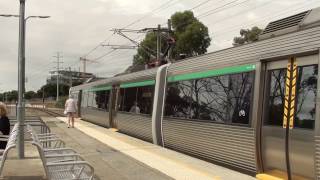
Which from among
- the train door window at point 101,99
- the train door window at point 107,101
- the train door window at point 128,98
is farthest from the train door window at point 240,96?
the train door window at point 101,99

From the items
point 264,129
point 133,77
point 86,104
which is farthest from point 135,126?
point 86,104

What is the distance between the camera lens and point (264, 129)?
32.8 feet

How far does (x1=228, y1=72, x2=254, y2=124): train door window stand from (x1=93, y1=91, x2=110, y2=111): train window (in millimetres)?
15962

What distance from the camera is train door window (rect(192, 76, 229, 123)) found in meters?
11.8

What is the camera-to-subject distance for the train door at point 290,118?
8719 millimetres

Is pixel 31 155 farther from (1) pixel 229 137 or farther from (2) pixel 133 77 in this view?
(2) pixel 133 77

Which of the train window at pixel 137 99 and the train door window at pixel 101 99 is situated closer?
the train window at pixel 137 99

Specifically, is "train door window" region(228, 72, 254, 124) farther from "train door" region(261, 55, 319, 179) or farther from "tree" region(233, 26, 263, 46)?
"tree" region(233, 26, 263, 46)

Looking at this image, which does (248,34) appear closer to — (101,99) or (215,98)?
(101,99)

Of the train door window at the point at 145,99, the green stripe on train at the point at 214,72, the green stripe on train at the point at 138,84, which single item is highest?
the green stripe on train at the point at 214,72

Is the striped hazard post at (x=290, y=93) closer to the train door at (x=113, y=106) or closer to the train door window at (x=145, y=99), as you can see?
the train door window at (x=145, y=99)

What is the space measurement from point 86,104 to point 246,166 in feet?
85.1

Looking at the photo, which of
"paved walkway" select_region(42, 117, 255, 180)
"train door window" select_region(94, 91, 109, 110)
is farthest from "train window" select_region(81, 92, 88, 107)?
"paved walkway" select_region(42, 117, 255, 180)

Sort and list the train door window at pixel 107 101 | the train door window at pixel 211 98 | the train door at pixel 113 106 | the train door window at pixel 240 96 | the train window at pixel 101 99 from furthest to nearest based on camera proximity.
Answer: the train window at pixel 101 99 < the train door window at pixel 107 101 < the train door at pixel 113 106 < the train door window at pixel 211 98 < the train door window at pixel 240 96
